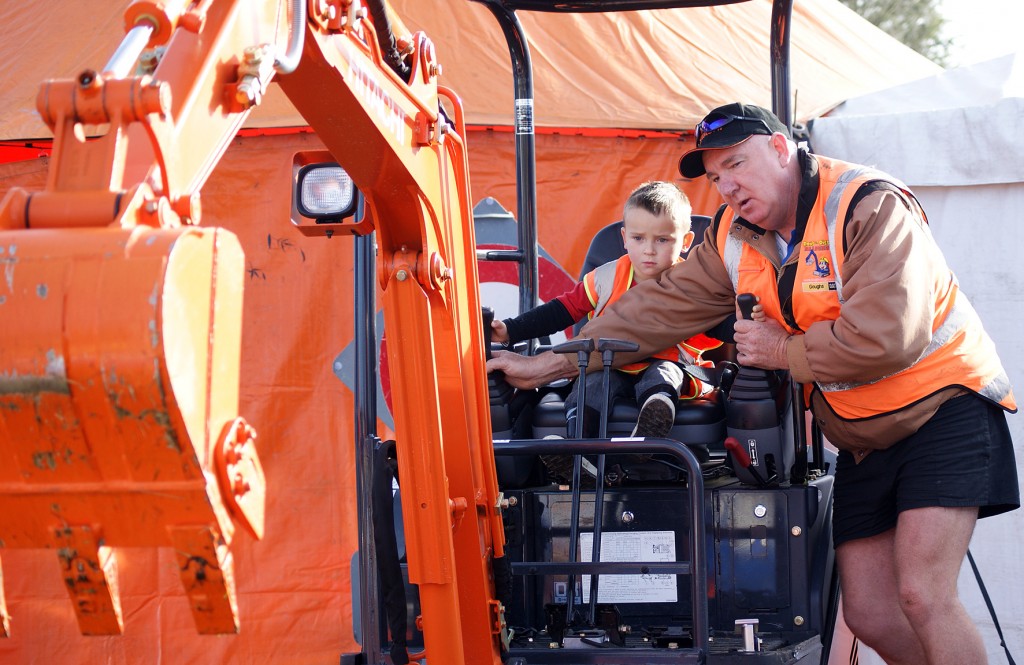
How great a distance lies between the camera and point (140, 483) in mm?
1443

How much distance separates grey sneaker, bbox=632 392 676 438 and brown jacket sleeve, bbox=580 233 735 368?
323 millimetres

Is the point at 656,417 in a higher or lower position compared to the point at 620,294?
lower

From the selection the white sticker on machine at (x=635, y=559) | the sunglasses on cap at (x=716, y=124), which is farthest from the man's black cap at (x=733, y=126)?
the white sticker on machine at (x=635, y=559)

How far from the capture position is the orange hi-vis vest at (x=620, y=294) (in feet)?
12.3

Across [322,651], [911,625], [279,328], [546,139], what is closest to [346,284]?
[279,328]

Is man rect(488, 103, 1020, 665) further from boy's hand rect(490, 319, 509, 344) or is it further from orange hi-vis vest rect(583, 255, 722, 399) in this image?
boy's hand rect(490, 319, 509, 344)

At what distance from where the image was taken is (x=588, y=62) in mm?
6379

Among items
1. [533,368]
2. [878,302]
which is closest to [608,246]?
[533,368]

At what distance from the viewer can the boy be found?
11.3 feet

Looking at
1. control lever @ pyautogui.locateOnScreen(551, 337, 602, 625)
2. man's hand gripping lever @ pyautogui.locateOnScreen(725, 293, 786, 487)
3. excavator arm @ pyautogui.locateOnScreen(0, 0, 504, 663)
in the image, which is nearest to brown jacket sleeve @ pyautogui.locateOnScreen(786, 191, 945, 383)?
man's hand gripping lever @ pyautogui.locateOnScreen(725, 293, 786, 487)

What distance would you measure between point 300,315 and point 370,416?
301 cm

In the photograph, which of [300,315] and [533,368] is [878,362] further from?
[300,315]

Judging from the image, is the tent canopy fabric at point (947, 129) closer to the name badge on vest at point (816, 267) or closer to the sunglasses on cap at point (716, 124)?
the sunglasses on cap at point (716, 124)

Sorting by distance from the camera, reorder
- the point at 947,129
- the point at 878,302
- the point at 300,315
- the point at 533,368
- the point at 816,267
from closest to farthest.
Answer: the point at 878,302 < the point at 816,267 < the point at 533,368 < the point at 947,129 < the point at 300,315
